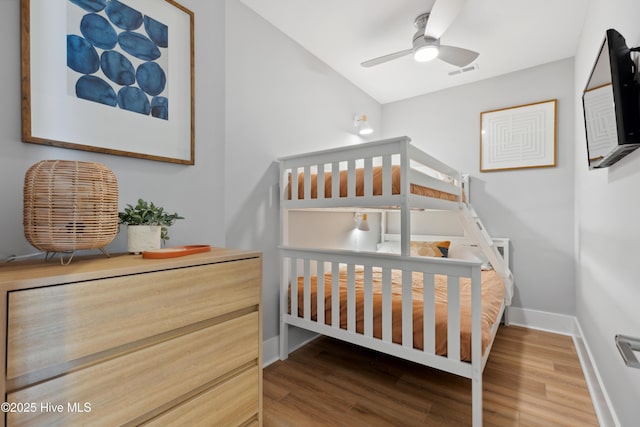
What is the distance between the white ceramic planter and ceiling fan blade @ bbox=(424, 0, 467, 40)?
1957 millimetres

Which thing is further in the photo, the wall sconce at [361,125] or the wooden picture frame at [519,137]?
the wall sconce at [361,125]

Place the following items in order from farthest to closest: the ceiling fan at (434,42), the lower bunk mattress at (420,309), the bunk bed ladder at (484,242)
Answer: the bunk bed ladder at (484,242)
the ceiling fan at (434,42)
the lower bunk mattress at (420,309)

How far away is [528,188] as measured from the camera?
9.87ft

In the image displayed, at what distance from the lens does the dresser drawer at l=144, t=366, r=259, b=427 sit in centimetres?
105

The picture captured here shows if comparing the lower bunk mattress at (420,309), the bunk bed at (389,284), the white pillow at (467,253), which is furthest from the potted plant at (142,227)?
the white pillow at (467,253)

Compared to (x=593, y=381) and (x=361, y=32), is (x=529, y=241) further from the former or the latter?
(x=361, y=32)

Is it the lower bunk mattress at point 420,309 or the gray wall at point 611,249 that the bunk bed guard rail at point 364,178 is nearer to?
the lower bunk mattress at point 420,309

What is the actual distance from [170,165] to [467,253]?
2795 millimetres

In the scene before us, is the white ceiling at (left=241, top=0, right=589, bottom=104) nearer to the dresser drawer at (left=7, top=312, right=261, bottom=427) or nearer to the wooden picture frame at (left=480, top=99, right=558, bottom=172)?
the wooden picture frame at (left=480, top=99, right=558, bottom=172)

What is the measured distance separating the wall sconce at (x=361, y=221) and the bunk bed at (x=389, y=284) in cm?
73

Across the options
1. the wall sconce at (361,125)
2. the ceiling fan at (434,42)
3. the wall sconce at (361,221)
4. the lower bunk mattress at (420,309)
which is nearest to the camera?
the lower bunk mattress at (420,309)

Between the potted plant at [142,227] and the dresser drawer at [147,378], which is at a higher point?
the potted plant at [142,227]

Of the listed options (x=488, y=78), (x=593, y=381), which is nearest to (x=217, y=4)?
(x=488, y=78)

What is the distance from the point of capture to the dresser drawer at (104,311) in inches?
28.5
